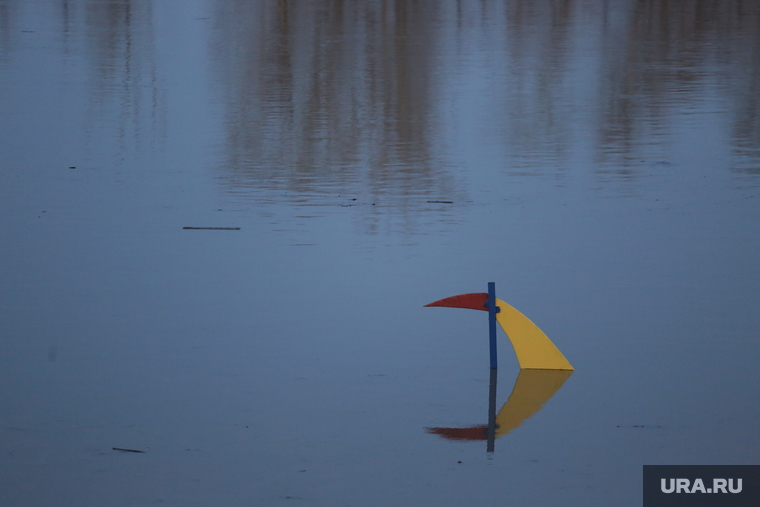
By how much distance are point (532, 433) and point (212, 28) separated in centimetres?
2229

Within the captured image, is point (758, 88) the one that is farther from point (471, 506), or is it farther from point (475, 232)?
point (471, 506)

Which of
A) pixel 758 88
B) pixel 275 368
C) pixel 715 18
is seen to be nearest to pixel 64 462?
pixel 275 368

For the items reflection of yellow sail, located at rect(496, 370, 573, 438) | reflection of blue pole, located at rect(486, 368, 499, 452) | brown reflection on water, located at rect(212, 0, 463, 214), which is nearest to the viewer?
reflection of blue pole, located at rect(486, 368, 499, 452)

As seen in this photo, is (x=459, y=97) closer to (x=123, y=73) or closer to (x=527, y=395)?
(x=123, y=73)

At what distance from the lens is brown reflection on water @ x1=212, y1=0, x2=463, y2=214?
10555mm

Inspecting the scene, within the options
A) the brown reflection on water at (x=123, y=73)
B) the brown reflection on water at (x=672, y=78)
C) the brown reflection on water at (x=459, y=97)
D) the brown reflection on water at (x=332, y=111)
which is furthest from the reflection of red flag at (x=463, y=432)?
the brown reflection on water at (x=123, y=73)

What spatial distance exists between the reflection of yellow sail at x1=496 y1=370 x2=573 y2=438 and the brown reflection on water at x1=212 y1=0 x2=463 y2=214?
375cm

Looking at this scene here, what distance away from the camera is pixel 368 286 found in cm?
756

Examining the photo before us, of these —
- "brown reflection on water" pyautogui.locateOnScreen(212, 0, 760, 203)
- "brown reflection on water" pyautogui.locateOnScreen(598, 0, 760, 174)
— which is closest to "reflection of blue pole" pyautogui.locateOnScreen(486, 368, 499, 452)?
"brown reflection on water" pyautogui.locateOnScreen(212, 0, 760, 203)

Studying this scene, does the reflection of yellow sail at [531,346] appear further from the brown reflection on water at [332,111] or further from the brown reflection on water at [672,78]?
the brown reflection on water at [672,78]

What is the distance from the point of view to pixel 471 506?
4.62m
